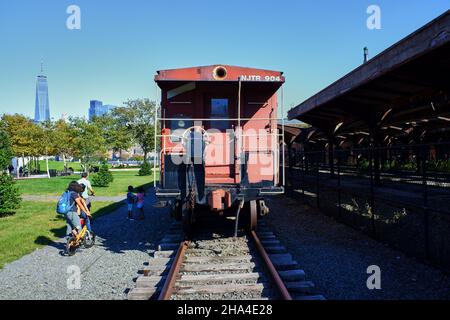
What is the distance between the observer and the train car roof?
725 cm

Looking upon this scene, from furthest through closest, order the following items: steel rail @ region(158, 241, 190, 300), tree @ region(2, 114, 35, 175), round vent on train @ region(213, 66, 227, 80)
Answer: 1. tree @ region(2, 114, 35, 175)
2. round vent on train @ region(213, 66, 227, 80)
3. steel rail @ region(158, 241, 190, 300)

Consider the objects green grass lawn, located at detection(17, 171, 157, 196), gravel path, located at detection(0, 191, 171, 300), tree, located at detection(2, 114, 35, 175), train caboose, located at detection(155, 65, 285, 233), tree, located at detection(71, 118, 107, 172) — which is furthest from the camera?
tree, located at detection(2, 114, 35, 175)

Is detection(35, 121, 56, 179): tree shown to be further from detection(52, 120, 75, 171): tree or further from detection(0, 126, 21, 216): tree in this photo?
detection(0, 126, 21, 216): tree

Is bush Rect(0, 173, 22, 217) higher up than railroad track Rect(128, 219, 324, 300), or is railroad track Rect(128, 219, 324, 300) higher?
bush Rect(0, 173, 22, 217)

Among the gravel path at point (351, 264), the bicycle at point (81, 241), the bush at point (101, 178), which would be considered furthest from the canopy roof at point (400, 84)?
the bush at point (101, 178)

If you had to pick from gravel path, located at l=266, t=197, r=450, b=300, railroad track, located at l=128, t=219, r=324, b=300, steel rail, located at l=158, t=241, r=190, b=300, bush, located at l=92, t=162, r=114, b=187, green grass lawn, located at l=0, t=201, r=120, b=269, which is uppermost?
bush, located at l=92, t=162, r=114, b=187

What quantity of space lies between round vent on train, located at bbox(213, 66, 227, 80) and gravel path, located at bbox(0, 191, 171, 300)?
3881 millimetres

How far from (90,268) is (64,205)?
67.3 inches

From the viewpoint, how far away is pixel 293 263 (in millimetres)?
5844

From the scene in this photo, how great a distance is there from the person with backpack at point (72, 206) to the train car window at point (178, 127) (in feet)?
7.63

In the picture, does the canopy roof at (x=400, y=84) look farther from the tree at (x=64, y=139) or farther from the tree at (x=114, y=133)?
the tree at (x=114, y=133)

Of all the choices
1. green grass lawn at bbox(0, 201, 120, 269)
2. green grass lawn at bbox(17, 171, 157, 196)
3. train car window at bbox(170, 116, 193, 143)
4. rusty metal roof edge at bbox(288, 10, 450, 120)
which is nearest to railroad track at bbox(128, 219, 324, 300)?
train car window at bbox(170, 116, 193, 143)

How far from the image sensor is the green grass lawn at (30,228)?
7.71 m

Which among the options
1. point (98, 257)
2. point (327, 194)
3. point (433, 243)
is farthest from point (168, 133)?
point (327, 194)
